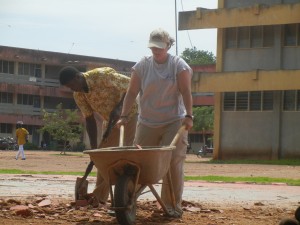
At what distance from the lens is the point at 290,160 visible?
38.9 metres

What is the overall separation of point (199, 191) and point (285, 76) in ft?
86.1

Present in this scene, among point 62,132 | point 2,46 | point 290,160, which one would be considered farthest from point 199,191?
point 2,46

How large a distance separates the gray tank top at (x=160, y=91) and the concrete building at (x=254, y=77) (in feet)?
102

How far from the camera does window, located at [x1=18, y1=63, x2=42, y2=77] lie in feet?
267

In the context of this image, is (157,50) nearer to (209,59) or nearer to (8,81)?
(8,81)

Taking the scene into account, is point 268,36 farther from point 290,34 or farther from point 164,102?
point 164,102

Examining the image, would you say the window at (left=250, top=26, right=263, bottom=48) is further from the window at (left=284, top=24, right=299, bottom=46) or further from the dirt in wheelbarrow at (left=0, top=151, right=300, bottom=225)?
the dirt in wheelbarrow at (left=0, top=151, right=300, bottom=225)

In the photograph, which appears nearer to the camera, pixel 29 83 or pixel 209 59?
pixel 29 83

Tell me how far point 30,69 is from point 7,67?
9.25 feet

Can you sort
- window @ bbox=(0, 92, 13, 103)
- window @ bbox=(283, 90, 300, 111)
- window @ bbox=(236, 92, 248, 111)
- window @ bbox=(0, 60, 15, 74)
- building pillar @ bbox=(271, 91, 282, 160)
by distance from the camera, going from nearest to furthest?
building pillar @ bbox=(271, 91, 282, 160), window @ bbox=(283, 90, 300, 111), window @ bbox=(236, 92, 248, 111), window @ bbox=(0, 60, 15, 74), window @ bbox=(0, 92, 13, 103)

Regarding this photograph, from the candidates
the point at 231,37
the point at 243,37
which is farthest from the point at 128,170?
the point at 231,37

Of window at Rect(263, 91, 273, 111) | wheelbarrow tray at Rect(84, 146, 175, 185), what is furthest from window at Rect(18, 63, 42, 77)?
wheelbarrow tray at Rect(84, 146, 175, 185)

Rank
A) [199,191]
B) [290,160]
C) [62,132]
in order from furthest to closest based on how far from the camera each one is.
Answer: [62,132] < [290,160] < [199,191]

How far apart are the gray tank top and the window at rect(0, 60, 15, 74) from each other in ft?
236
